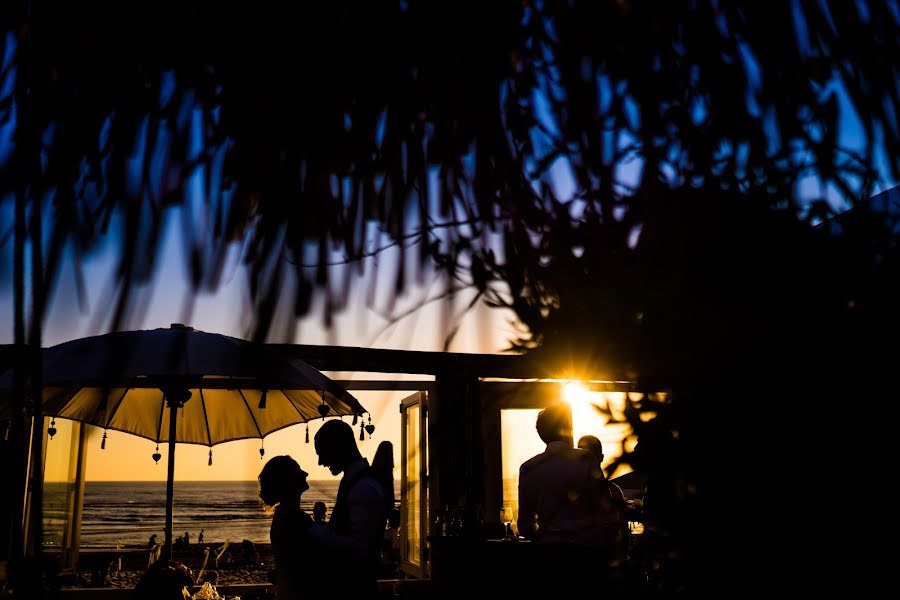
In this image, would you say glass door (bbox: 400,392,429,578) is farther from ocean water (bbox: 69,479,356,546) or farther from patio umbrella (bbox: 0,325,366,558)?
ocean water (bbox: 69,479,356,546)

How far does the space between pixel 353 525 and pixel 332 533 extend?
87 millimetres

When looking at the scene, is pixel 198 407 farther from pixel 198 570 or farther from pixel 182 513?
pixel 182 513

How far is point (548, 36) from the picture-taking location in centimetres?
73

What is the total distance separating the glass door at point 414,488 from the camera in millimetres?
8219

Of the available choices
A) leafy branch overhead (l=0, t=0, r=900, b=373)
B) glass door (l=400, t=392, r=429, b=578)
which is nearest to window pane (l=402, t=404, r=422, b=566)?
glass door (l=400, t=392, r=429, b=578)

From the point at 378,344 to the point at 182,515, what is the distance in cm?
4599

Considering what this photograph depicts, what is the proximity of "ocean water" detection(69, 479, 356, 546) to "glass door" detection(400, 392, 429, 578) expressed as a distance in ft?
50.3

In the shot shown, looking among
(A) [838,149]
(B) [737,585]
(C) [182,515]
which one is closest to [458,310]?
(A) [838,149]

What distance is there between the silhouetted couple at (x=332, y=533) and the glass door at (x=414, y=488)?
5619 mm

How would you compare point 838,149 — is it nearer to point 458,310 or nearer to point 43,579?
point 458,310

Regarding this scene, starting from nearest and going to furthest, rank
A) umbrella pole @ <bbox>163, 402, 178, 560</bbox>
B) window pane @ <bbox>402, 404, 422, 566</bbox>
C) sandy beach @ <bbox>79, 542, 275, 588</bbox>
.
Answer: umbrella pole @ <bbox>163, 402, 178, 560</bbox>, window pane @ <bbox>402, 404, 422, 566</bbox>, sandy beach @ <bbox>79, 542, 275, 588</bbox>

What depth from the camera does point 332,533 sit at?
101 inches

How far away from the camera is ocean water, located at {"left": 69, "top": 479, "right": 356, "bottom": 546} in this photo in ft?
108

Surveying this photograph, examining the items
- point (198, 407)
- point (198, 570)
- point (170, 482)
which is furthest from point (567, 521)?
point (198, 570)
